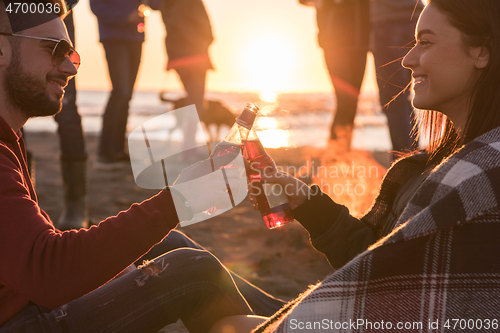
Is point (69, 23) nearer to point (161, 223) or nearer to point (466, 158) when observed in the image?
point (161, 223)

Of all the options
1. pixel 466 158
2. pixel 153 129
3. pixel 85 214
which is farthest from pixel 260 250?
pixel 153 129

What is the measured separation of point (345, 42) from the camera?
446 cm

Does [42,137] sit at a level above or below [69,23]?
below

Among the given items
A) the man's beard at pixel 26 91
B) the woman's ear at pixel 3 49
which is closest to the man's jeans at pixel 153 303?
the man's beard at pixel 26 91

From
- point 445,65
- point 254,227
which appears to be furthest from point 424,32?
point 254,227

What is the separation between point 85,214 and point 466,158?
10.8 feet

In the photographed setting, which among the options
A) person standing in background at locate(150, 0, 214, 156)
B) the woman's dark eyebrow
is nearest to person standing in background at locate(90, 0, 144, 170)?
person standing in background at locate(150, 0, 214, 156)

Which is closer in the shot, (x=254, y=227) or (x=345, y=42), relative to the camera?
(x=254, y=227)

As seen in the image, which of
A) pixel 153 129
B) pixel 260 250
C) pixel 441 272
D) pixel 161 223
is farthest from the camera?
pixel 153 129

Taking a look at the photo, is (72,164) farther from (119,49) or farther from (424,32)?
(424,32)

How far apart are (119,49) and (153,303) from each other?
170 inches

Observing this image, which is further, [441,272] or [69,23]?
[69,23]

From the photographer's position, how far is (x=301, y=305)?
118cm

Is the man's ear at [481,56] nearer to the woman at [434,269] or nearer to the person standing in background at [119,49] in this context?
the woman at [434,269]
